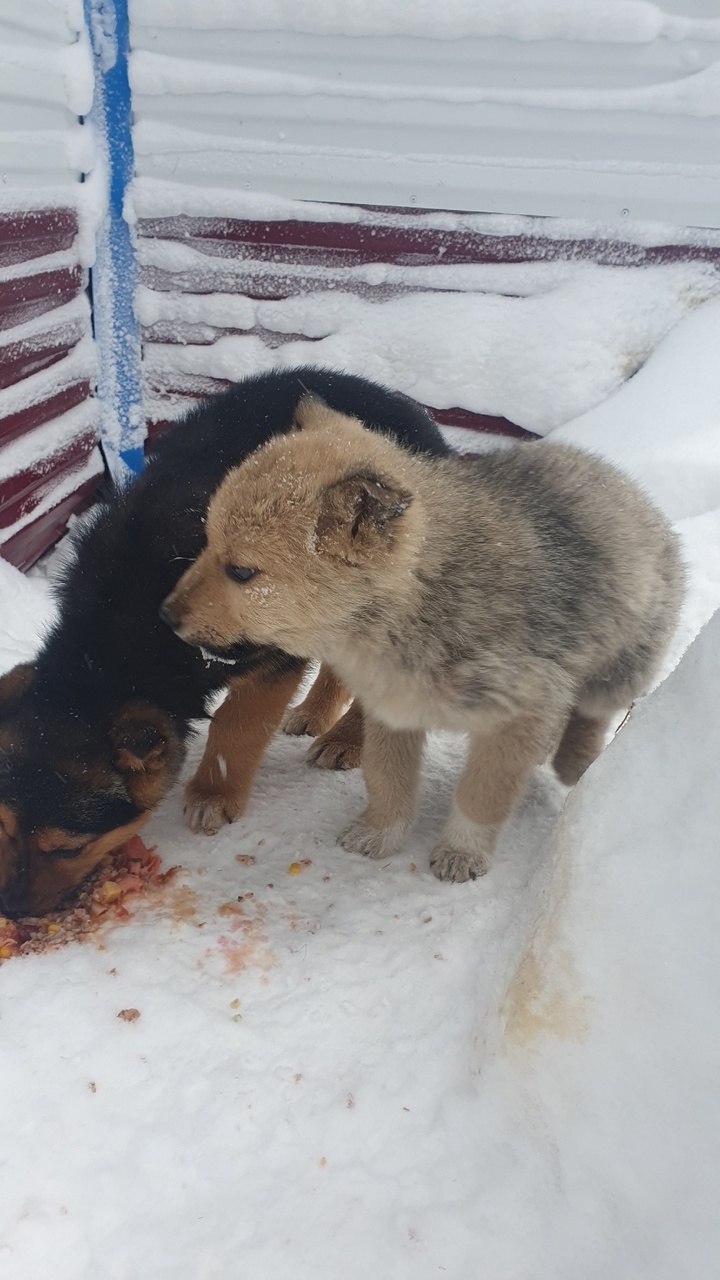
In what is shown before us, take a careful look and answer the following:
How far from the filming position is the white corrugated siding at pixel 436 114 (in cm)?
574

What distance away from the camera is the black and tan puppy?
3000 millimetres

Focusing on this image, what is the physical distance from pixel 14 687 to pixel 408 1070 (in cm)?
190

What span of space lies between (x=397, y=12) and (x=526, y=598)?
15.2 feet

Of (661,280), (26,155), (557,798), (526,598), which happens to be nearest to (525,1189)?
(526,598)

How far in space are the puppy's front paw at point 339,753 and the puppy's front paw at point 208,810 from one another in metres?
0.59

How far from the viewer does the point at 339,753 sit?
13.8 ft

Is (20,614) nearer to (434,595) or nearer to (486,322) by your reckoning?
(434,595)

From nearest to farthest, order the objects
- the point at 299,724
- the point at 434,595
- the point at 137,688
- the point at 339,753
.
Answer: the point at 434,595 < the point at 137,688 < the point at 339,753 < the point at 299,724

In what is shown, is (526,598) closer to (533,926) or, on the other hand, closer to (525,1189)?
(533,926)

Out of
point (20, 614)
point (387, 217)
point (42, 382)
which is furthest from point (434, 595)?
point (387, 217)

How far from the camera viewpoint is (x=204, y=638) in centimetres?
284

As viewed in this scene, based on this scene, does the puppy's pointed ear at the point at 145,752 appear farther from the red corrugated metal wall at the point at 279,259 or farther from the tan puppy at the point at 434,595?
the red corrugated metal wall at the point at 279,259

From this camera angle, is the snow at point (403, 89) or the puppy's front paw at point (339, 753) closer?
the puppy's front paw at point (339, 753)

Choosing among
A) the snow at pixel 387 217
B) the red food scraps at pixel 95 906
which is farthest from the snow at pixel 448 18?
the red food scraps at pixel 95 906
